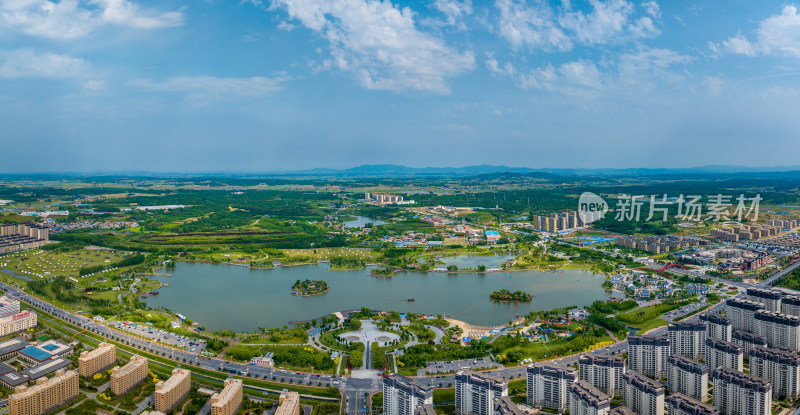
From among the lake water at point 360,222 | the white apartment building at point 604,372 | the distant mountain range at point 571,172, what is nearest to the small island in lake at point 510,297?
the white apartment building at point 604,372

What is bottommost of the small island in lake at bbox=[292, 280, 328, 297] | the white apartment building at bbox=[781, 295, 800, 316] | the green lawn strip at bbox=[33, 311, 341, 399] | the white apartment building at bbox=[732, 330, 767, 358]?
the green lawn strip at bbox=[33, 311, 341, 399]

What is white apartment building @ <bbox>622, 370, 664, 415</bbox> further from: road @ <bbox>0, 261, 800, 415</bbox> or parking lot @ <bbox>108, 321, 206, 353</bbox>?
parking lot @ <bbox>108, 321, 206, 353</bbox>

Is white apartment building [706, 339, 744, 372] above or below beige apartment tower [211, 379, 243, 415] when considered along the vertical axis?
above

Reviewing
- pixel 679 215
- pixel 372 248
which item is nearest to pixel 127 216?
pixel 372 248

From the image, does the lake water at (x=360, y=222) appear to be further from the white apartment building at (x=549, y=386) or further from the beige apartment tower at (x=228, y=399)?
the white apartment building at (x=549, y=386)

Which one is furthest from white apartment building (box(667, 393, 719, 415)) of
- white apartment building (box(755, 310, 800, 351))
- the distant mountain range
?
the distant mountain range

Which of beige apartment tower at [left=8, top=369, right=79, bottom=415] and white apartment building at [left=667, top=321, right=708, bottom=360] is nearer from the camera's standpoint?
beige apartment tower at [left=8, top=369, right=79, bottom=415]

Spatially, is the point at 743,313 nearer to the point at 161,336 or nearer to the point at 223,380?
the point at 223,380

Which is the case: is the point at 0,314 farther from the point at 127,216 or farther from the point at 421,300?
the point at 127,216
